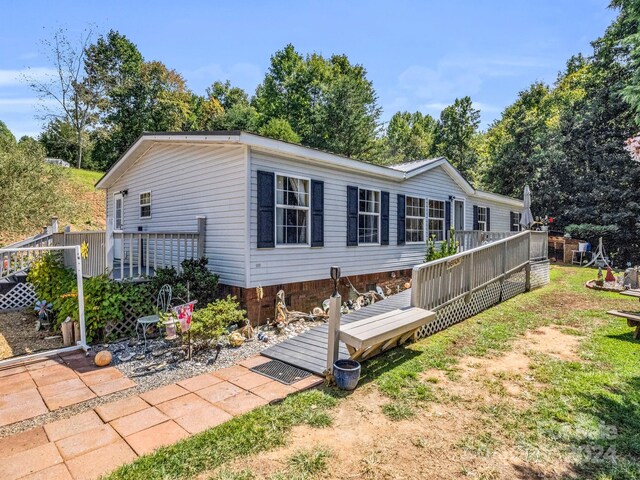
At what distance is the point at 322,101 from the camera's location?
92.0 feet

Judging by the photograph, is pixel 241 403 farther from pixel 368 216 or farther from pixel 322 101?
pixel 322 101

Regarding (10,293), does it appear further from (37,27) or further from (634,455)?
(37,27)

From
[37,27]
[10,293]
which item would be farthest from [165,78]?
[10,293]

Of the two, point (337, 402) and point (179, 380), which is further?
point (179, 380)

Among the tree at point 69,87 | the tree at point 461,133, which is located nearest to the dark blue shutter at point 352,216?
the tree at point 461,133

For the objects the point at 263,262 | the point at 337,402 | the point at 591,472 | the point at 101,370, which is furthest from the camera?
the point at 263,262

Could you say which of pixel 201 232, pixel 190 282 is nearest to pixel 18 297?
pixel 201 232

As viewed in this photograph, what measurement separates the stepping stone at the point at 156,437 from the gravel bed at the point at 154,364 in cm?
98

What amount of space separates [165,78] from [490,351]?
34.7 meters

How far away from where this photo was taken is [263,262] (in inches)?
265

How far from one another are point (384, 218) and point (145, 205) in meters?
6.78

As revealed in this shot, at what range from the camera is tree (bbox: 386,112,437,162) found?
38.5 m

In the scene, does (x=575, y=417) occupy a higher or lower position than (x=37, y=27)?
lower

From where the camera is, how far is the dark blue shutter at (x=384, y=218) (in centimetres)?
930
